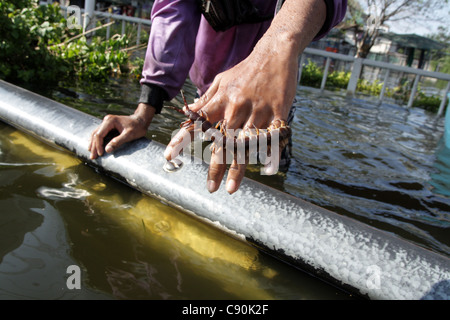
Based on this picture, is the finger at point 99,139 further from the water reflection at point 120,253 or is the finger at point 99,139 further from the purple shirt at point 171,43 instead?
the purple shirt at point 171,43

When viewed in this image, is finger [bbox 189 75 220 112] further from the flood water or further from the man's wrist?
the man's wrist

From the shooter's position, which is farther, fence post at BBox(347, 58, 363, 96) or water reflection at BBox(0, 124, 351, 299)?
fence post at BBox(347, 58, 363, 96)

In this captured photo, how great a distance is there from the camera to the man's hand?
1.02 metres

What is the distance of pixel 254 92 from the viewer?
102cm

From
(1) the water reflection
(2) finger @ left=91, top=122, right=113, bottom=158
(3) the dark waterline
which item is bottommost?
(1) the water reflection

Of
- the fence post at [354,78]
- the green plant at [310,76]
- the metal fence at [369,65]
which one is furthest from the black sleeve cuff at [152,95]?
the green plant at [310,76]

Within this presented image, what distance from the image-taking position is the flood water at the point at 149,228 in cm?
110

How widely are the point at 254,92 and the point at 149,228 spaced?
791 millimetres

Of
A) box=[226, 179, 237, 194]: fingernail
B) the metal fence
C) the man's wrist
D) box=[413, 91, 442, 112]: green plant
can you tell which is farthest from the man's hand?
box=[413, 91, 442, 112]: green plant

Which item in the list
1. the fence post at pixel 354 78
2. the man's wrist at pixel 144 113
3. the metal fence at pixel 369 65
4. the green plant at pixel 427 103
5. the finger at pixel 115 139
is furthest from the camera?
the green plant at pixel 427 103

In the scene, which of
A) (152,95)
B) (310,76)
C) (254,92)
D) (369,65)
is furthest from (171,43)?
(310,76)

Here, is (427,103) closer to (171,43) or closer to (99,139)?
(171,43)
